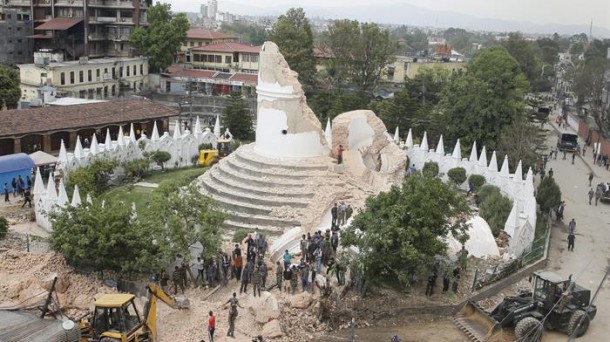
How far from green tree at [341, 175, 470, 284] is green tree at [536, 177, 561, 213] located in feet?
37.4

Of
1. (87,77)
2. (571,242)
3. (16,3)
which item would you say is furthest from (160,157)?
(16,3)

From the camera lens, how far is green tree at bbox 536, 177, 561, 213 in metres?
29.8

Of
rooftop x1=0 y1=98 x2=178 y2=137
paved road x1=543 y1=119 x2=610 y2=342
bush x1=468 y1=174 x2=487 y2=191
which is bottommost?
paved road x1=543 y1=119 x2=610 y2=342

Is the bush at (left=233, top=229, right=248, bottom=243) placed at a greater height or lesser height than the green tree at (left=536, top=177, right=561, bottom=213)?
lesser

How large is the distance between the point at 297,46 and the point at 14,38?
2729 cm

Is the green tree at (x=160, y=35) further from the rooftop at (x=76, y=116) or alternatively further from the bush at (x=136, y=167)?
the bush at (x=136, y=167)

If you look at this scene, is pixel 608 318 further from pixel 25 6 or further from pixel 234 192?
pixel 25 6

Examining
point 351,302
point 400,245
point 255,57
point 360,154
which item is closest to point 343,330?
point 351,302

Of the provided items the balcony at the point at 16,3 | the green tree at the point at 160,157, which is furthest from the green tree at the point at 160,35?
the green tree at the point at 160,157

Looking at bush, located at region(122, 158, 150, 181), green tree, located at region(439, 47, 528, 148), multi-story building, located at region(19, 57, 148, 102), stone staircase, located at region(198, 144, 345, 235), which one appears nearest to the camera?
stone staircase, located at region(198, 144, 345, 235)

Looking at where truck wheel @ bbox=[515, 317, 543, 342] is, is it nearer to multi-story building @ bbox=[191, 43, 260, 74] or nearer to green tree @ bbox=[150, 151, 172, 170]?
green tree @ bbox=[150, 151, 172, 170]

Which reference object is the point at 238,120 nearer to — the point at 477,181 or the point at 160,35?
the point at 477,181

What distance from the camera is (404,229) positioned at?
19.0 metres

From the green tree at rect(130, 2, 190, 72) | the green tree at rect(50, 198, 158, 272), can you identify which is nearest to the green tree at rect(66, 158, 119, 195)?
the green tree at rect(50, 198, 158, 272)
